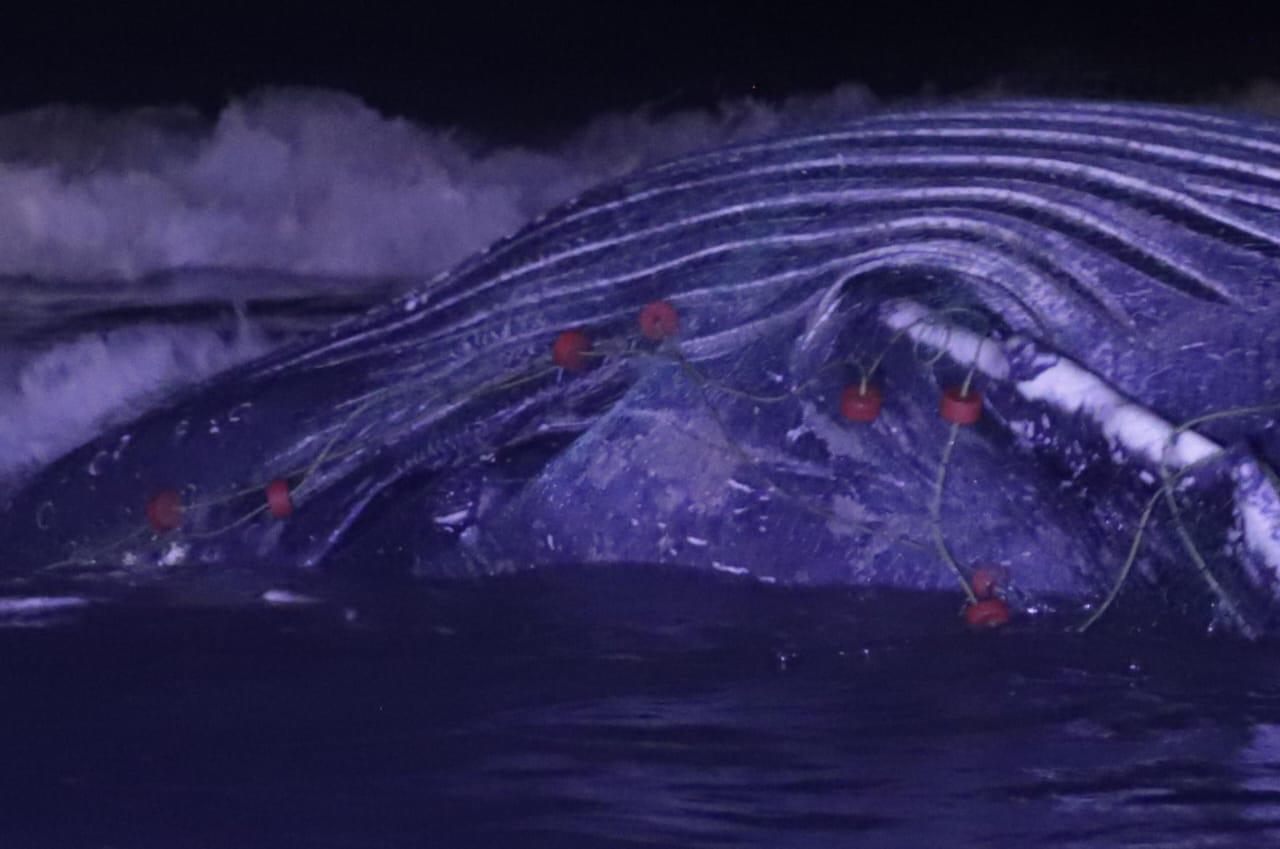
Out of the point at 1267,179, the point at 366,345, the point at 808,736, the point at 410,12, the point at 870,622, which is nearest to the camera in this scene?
the point at 808,736

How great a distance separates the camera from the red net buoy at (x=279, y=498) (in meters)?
2.00

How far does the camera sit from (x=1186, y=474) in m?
1.68

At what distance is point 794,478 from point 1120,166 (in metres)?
0.58

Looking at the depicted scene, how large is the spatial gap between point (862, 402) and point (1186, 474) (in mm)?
353

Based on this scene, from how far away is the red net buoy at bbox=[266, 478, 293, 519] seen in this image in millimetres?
2002

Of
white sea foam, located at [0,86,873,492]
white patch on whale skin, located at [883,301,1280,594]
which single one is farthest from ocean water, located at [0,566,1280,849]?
white sea foam, located at [0,86,873,492]

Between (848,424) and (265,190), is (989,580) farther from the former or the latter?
(265,190)

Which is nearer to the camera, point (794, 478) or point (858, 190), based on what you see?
point (794, 478)

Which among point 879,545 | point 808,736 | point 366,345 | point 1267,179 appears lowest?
point 808,736

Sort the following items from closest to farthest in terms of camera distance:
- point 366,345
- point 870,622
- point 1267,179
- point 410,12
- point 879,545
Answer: point 870,622
point 879,545
point 1267,179
point 366,345
point 410,12

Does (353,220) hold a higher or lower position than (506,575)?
higher

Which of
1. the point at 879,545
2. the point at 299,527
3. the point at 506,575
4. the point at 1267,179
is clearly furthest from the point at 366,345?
the point at 1267,179

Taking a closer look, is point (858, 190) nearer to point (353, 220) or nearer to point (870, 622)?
point (870, 622)

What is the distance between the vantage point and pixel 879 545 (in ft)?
6.13
